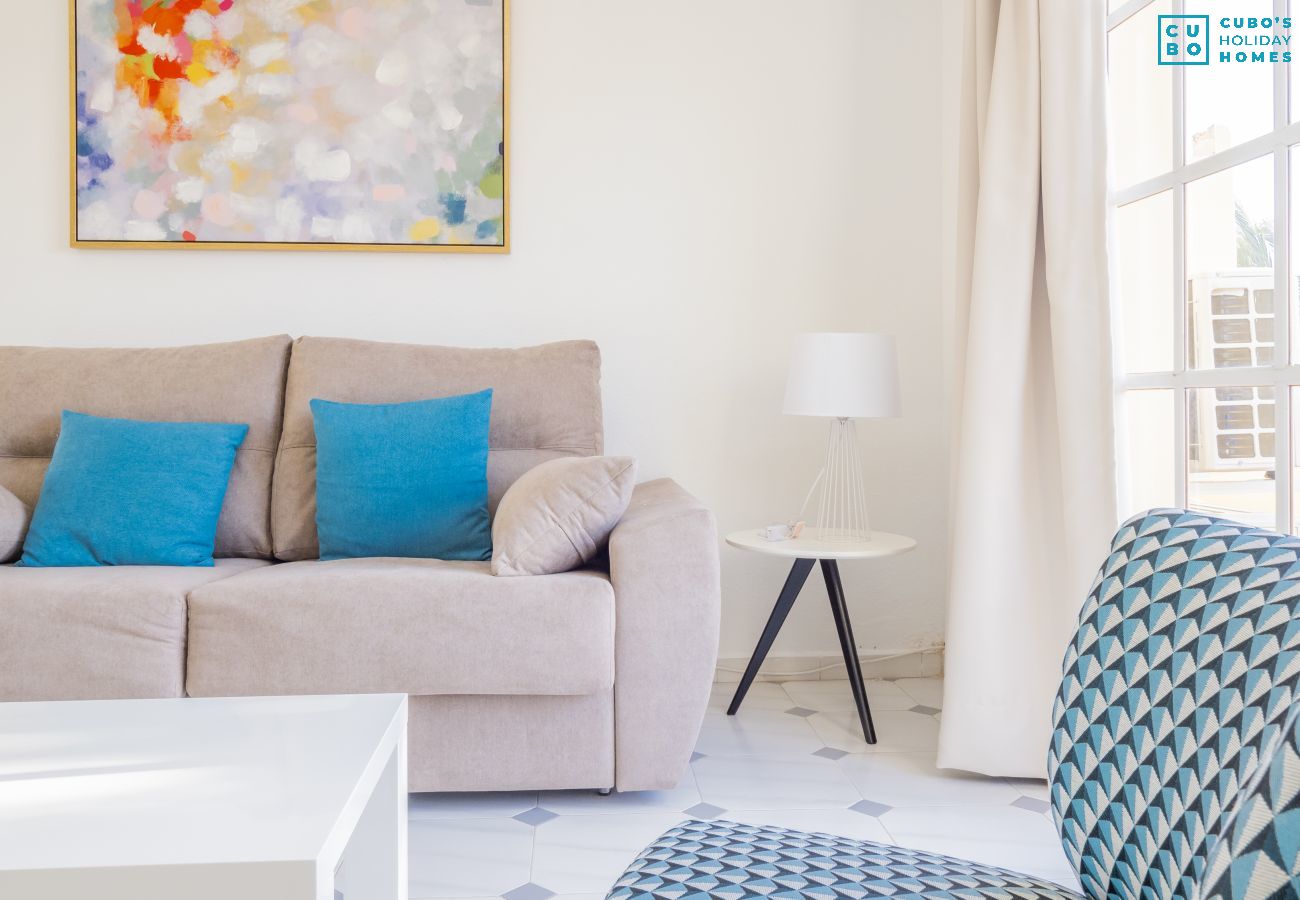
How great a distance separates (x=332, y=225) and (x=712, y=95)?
1.22m

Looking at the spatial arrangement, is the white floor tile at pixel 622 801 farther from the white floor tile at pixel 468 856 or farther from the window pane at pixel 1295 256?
the window pane at pixel 1295 256

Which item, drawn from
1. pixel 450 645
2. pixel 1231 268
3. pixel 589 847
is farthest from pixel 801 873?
pixel 1231 268

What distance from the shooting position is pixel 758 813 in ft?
6.90

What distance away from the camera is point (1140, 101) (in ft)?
7.27

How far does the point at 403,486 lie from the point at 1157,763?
1.97 m

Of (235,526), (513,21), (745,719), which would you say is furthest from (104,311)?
(745,719)

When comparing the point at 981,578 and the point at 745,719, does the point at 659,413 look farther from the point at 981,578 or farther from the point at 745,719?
the point at 981,578

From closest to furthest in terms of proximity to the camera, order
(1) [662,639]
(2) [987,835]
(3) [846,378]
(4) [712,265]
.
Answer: (2) [987,835] → (1) [662,639] → (3) [846,378] → (4) [712,265]

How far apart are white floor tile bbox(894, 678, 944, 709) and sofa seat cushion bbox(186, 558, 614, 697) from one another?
1.28 meters

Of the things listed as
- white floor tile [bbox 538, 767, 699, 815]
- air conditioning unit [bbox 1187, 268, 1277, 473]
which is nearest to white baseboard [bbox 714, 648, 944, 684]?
white floor tile [bbox 538, 767, 699, 815]

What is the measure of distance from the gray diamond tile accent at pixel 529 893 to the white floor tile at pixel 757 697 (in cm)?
114

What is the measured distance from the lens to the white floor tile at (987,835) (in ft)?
6.16

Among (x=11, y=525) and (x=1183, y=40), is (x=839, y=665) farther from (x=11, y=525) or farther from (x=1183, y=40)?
(x=11, y=525)

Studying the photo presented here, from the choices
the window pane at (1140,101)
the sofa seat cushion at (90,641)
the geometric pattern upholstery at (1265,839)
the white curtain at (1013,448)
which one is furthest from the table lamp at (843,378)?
the geometric pattern upholstery at (1265,839)
